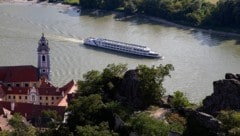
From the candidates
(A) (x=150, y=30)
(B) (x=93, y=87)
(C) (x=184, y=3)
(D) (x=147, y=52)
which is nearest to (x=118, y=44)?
(D) (x=147, y=52)

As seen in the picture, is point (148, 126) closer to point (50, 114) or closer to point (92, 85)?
point (92, 85)

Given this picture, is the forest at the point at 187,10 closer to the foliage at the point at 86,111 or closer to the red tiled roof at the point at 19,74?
the red tiled roof at the point at 19,74

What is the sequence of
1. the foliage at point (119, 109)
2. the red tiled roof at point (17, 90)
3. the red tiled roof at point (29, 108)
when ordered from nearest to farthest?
the foliage at point (119, 109), the red tiled roof at point (29, 108), the red tiled roof at point (17, 90)

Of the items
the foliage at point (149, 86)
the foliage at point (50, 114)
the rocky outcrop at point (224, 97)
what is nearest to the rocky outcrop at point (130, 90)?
the foliage at point (149, 86)

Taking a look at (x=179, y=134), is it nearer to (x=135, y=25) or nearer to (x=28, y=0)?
(x=135, y=25)

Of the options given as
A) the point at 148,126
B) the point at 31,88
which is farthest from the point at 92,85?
the point at 31,88
